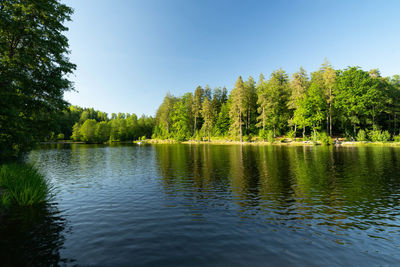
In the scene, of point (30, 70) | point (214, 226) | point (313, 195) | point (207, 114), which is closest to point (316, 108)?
point (207, 114)

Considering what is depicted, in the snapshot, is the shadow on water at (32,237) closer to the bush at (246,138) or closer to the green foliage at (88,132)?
the bush at (246,138)

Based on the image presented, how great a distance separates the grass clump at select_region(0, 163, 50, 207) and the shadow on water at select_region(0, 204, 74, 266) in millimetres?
751

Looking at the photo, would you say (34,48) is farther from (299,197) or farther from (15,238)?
(299,197)

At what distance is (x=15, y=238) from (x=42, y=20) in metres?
18.4

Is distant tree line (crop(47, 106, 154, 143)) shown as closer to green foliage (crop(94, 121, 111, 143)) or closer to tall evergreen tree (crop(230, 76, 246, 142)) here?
green foliage (crop(94, 121, 111, 143))

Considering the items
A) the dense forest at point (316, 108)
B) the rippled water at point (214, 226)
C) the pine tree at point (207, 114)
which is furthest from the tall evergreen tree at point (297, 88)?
the rippled water at point (214, 226)

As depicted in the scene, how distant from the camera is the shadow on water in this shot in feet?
22.2

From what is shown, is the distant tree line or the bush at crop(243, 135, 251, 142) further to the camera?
the distant tree line

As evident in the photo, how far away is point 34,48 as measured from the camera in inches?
691

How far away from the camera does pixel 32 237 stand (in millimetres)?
8320

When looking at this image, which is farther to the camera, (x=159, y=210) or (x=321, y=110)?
(x=321, y=110)

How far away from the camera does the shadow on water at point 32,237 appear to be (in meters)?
6.77

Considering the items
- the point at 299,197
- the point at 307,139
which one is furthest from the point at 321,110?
the point at 299,197

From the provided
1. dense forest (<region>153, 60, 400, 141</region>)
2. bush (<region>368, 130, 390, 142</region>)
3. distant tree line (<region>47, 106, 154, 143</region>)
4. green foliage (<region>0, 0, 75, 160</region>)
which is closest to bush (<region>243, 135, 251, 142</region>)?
dense forest (<region>153, 60, 400, 141</region>)
